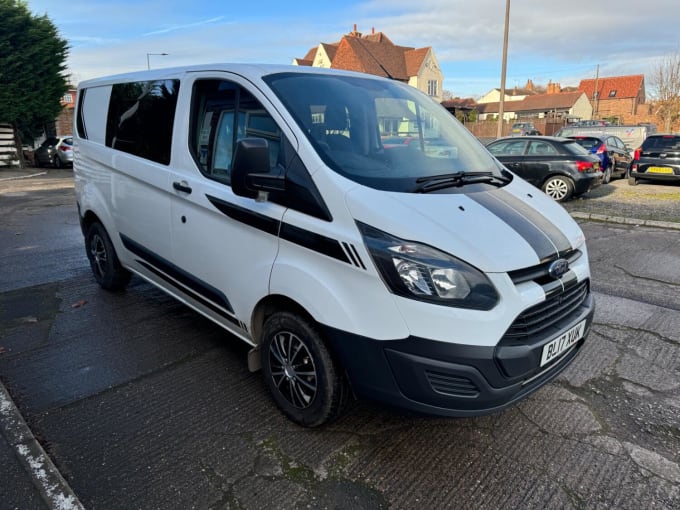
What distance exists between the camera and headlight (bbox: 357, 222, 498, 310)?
2193mm

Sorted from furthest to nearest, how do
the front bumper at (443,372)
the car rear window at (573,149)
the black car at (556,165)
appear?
the car rear window at (573,149), the black car at (556,165), the front bumper at (443,372)

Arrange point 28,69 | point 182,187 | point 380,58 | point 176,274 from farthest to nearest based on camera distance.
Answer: point 380,58
point 28,69
point 176,274
point 182,187

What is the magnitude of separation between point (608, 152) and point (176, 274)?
51.9 feet

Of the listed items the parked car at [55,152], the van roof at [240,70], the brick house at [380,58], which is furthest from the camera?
the brick house at [380,58]

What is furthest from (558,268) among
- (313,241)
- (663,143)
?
(663,143)

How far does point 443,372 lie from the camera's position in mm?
2207

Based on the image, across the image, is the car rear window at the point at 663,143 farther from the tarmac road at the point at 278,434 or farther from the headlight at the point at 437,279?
the headlight at the point at 437,279

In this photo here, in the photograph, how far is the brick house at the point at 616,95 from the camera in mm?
75312

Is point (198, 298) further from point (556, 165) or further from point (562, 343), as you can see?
point (556, 165)

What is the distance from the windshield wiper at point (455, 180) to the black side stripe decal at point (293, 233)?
52 centimetres

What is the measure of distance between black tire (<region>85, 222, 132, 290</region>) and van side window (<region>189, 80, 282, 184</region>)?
201 cm

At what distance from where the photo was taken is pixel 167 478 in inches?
97.1

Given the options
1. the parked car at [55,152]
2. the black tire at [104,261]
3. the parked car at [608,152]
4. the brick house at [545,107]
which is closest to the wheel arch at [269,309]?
the black tire at [104,261]

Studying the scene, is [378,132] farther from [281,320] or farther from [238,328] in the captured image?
[238,328]
